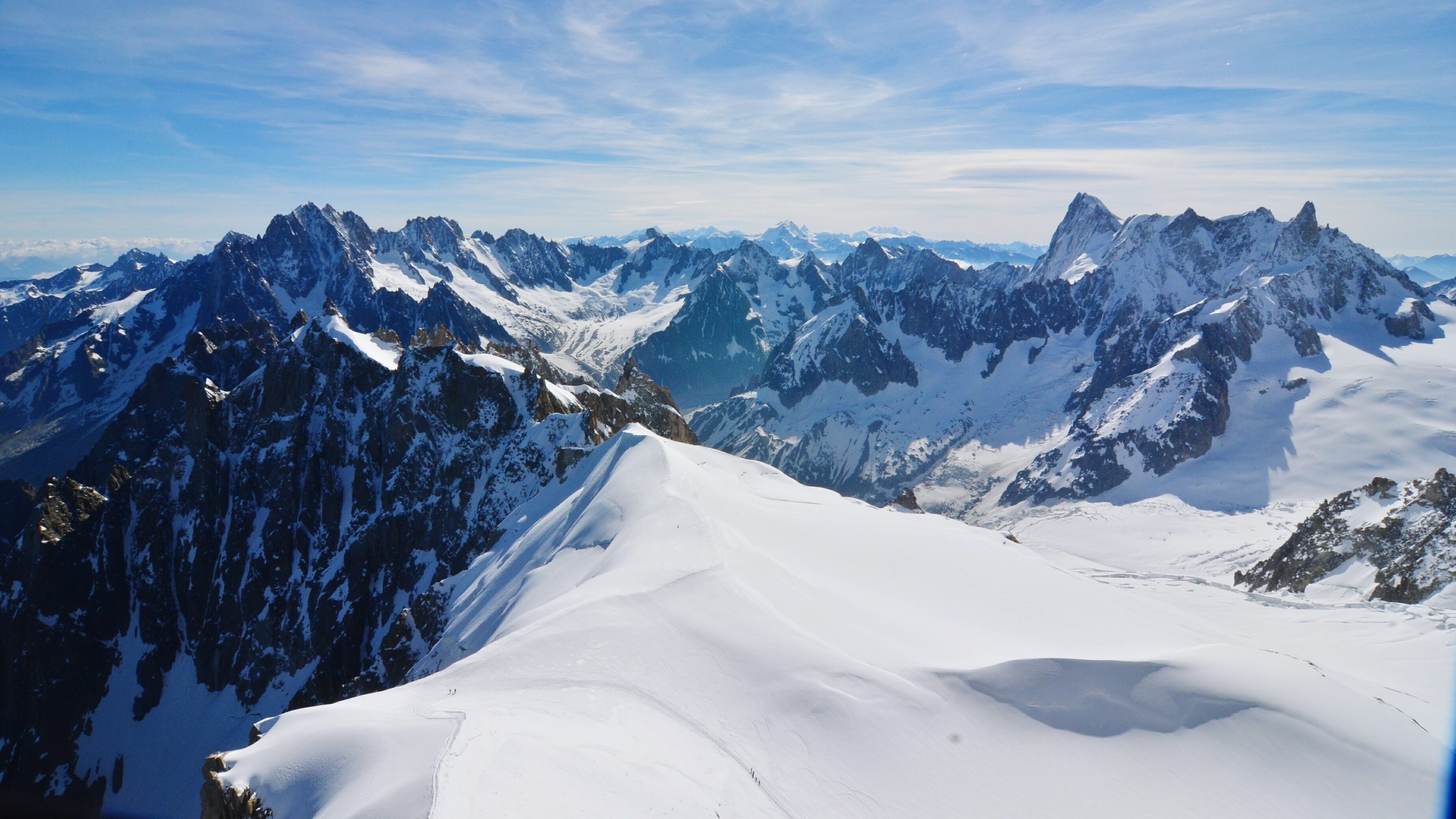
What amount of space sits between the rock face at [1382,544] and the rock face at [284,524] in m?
88.9

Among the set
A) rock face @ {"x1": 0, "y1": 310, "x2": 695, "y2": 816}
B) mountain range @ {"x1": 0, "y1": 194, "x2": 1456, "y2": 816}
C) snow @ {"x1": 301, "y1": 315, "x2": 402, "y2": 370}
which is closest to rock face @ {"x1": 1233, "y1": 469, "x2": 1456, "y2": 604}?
mountain range @ {"x1": 0, "y1": 194, "x2": 1456, "y2": 816}

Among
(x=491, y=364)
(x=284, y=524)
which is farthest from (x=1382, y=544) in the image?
(x=284, y=524)

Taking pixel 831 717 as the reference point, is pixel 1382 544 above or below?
below

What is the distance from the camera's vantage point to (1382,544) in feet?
271

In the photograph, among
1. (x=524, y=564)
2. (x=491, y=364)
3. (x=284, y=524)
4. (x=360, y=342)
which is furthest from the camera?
(x=360, y=342)

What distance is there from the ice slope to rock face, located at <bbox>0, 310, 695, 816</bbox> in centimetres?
4232

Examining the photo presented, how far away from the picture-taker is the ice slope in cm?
1700

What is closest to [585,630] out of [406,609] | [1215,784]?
[1215,784]

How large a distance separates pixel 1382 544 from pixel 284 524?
148 metres

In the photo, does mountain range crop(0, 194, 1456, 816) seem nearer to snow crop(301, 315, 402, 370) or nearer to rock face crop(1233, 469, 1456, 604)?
rock face crop(1233, 469, 1456, 604)

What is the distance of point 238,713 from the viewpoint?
8319 centimetres

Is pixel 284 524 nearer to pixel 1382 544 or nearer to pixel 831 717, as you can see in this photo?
pixel 831 717

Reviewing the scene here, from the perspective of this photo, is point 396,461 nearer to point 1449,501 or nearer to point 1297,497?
point 1449,501

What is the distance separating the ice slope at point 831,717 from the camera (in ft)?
55.8
